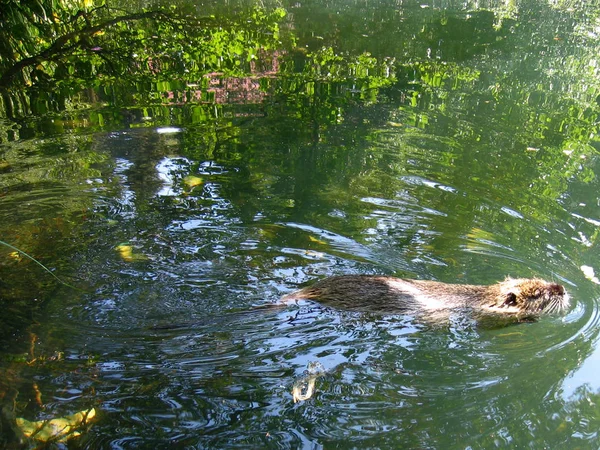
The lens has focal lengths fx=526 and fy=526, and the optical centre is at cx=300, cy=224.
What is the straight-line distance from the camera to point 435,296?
13.3 feet

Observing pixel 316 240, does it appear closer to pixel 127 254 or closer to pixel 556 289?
pixel 127 254

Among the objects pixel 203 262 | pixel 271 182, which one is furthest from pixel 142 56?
pixel 203 262

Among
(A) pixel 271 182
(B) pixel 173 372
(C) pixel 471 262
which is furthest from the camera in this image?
(A) pixel 271 182

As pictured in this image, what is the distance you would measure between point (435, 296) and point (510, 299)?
64 centimetres

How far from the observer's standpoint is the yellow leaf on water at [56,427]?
280 centimetres

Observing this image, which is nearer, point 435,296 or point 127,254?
point 435,296

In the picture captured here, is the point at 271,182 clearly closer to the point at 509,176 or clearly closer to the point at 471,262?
the point at 471,262

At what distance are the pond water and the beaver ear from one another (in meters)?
0.20

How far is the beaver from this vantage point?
397 centimetres

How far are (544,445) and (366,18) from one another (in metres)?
11.0

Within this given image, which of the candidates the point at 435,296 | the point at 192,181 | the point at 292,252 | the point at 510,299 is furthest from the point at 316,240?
the point at 510,299

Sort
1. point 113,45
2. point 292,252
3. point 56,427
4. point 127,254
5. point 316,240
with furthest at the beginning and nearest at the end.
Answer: point 113,45, point 316,240, point 292,252, point 127,254, point 56,427

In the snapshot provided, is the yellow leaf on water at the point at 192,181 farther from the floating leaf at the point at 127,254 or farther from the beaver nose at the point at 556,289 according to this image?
the beaver nose at the point at 556,289

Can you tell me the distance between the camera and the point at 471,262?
15.8 feet
